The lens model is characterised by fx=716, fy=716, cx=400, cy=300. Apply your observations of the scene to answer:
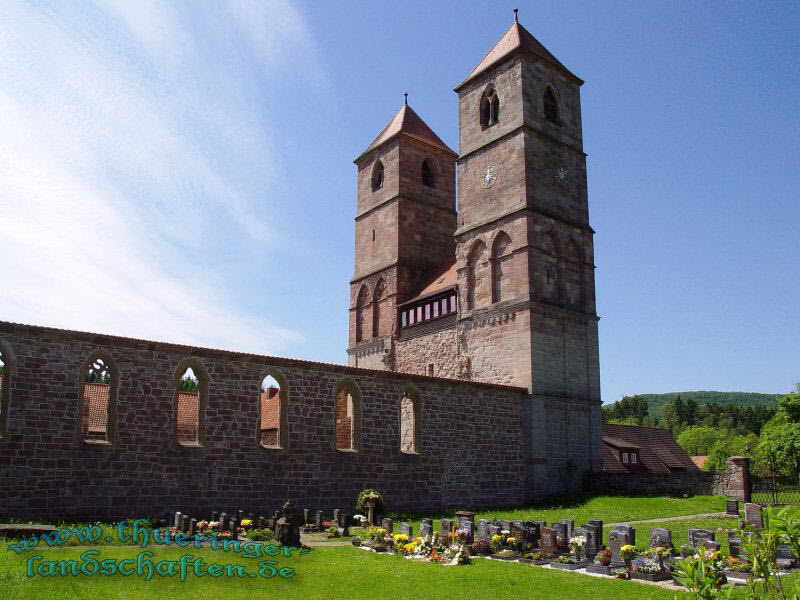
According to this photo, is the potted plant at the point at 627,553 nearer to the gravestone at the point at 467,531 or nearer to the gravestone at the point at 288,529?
the gravestone at the point at 467,531

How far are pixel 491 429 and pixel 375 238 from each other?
1391 cm

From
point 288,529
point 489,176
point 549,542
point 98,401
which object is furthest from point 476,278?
point 288,529

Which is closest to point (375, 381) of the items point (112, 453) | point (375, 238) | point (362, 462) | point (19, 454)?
point (362, 462)

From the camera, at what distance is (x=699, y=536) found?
40.9ft

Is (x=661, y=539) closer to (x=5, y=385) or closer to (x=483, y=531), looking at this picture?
(x=483, y=531)

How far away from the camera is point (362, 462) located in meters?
20.5

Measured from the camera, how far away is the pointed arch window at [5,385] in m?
15.2

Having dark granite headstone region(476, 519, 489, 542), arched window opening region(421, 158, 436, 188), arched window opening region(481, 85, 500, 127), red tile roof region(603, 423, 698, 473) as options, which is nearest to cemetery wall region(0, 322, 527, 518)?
dark granite headstone region(476, 519, 489, 542)

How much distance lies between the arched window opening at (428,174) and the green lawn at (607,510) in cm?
1724

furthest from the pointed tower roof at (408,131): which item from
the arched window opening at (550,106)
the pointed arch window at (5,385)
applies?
the pointed arch window at (5,385)

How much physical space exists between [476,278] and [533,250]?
2.81 metres

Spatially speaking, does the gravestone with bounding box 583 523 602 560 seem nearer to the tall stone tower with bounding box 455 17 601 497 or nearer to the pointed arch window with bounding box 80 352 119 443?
the pointed arch window with bounding box 80 352 119 443

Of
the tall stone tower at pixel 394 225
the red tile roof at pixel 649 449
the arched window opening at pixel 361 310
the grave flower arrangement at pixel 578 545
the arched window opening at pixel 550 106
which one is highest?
the arched window opening at pixel 550 106

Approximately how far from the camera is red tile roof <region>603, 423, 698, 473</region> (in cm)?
3659
